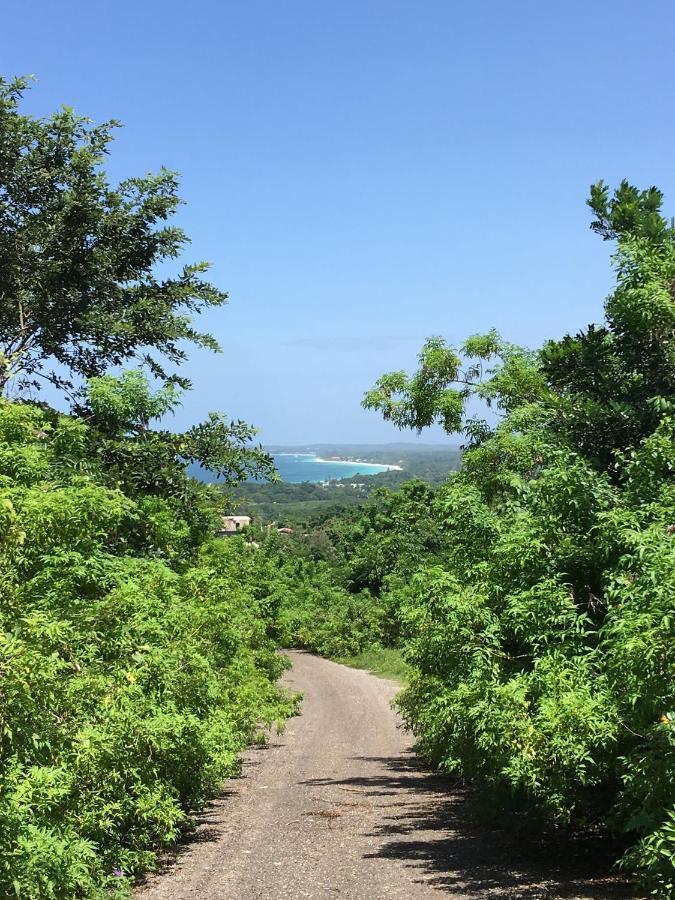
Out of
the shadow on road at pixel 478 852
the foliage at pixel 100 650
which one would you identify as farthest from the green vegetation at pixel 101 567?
the shadow on road at pixel 478 852

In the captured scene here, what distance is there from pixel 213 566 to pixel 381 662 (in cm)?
2897

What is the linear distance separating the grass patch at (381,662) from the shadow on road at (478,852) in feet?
75.0

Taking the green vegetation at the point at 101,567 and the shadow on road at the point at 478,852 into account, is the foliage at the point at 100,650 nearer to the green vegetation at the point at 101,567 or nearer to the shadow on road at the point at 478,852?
the green vegetation at the point at 101,567

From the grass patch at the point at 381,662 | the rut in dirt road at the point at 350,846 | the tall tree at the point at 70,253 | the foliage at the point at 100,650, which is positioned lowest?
the grass patch at the point at 381,662

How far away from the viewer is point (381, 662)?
1625 inches

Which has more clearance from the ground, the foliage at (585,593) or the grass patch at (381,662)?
the foliage at (585,593)

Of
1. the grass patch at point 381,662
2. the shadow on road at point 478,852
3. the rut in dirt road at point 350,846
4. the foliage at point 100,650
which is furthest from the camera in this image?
the grass patch at point 381,662

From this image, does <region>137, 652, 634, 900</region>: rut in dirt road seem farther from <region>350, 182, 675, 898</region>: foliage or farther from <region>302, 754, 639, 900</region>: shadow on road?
<region>350, 182, 675, 898</region>: foliage

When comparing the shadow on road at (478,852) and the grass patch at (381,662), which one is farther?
the grass patch at (381,662)

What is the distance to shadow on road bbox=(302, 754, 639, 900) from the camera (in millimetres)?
7770

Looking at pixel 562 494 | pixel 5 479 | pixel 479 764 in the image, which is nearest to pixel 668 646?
pixel 562 494

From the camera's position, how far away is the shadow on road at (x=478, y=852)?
7770mm

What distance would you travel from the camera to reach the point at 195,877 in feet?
29.9

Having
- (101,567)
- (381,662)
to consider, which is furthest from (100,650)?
(381,662)
